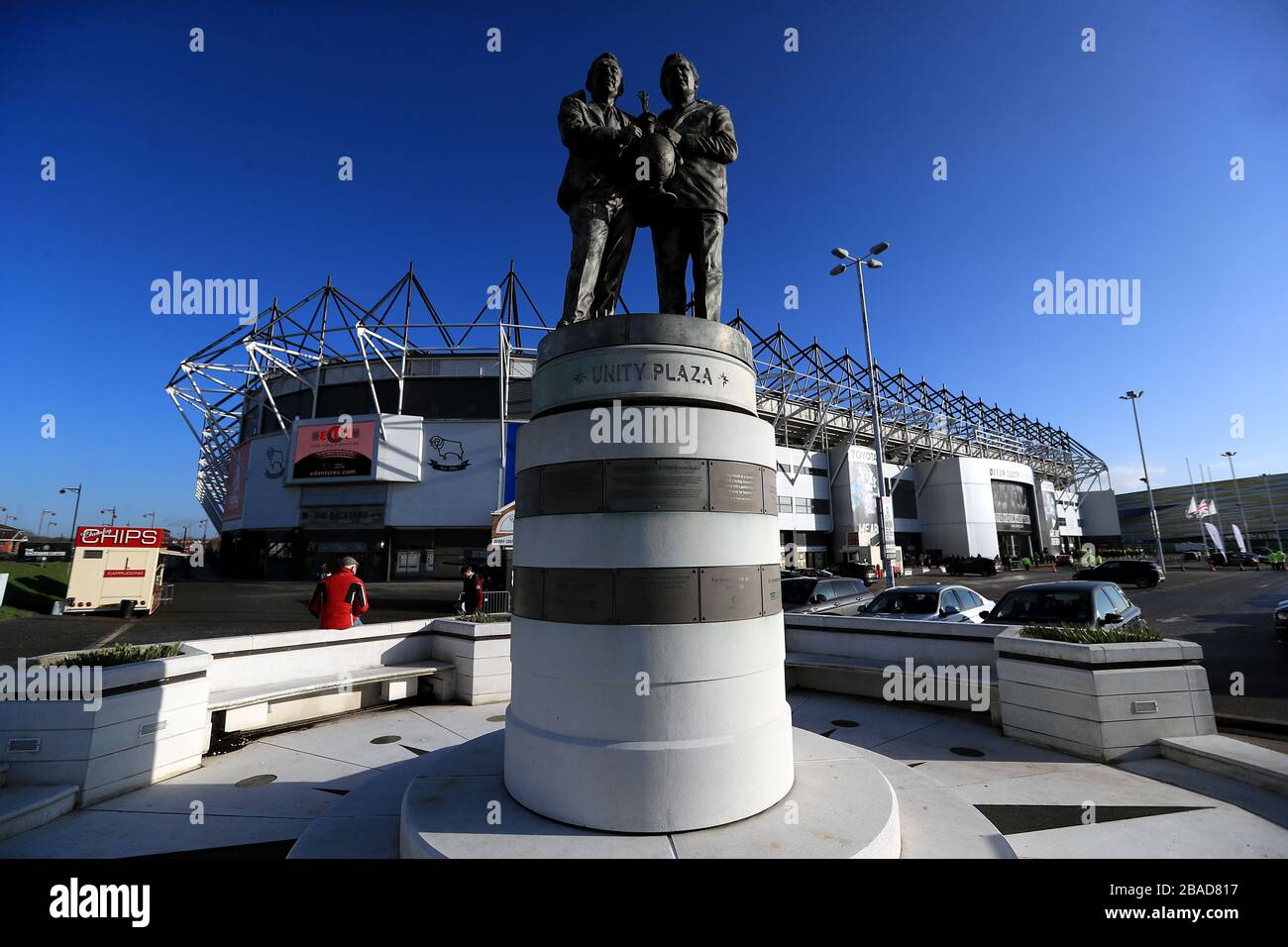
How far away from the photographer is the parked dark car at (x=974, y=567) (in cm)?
4394

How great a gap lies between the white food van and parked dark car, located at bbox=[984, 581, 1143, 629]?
84.7 feet

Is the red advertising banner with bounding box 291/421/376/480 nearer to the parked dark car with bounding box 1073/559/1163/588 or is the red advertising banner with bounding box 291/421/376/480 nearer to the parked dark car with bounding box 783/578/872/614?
the parked dark car with bounding box 783/578/872/614

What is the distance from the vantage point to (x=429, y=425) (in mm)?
38000

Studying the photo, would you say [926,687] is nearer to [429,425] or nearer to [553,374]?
[553,374]

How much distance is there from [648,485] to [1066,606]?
9.34 m

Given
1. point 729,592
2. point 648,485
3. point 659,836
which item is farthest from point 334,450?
point 659,836

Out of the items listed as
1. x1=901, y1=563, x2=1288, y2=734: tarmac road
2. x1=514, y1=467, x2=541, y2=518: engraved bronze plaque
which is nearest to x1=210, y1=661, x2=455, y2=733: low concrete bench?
x1=514, y1=467, x2=541, y2=518: engraved bronze plaque

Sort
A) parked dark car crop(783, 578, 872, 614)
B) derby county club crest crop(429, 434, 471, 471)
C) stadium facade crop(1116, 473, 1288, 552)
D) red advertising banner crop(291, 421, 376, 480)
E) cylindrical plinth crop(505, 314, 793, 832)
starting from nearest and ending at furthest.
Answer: cylindrical plinth crop(505, 314, 793, 832)
parked dark car crop(783, 578, 872, 614)
red advertising banner crop(291, 421, 376, 480)
derby county club crest crop(429, 434, 471, 471)
stadium facade crop(1116, 473, 1288, 552)

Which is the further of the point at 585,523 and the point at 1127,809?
the point at 1127,809

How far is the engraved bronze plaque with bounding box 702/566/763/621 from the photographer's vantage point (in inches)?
150

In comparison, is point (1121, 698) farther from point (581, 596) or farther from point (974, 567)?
point (974, 567)
